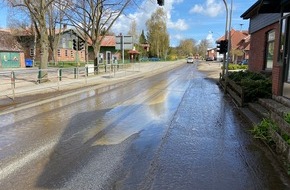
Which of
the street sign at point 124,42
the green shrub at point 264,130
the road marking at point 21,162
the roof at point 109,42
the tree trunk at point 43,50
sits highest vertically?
the roof at point 109,42

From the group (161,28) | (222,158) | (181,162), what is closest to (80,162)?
(181,162)

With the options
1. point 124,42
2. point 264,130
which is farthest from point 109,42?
point 264,130

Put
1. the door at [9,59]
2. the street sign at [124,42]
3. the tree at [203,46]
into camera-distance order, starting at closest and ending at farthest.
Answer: the street sign at [124,42] < the door at [9,59] < the tree at [203,46]

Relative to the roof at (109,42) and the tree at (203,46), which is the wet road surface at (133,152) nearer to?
the roof at (109,42)

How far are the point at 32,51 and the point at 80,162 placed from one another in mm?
62251

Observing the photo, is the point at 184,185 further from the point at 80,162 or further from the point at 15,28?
the point at 15,28

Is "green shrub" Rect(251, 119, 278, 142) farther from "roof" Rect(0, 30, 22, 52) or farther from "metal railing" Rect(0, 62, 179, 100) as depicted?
"roof" Rect(0, 30, 22, 52)

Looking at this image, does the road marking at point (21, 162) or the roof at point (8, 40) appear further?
the roof at point (8, 40)

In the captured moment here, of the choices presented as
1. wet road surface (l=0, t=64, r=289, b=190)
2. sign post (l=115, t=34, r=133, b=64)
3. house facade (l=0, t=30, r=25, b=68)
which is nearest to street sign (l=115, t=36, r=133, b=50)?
sign post (l=115, t=34, r=133, b=64)

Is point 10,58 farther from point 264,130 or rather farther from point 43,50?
point 264,130

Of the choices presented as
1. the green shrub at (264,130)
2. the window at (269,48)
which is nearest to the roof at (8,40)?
the window at (269,48)

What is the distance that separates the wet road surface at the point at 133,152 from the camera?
455 cm

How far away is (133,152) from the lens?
231 inches

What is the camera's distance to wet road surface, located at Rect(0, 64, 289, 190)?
4.55 m
